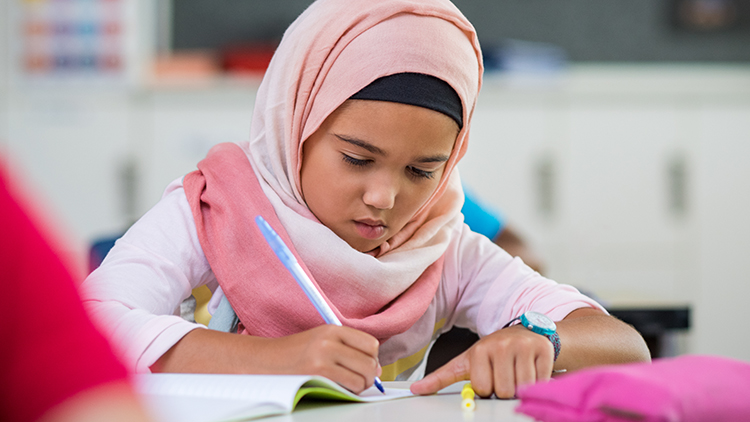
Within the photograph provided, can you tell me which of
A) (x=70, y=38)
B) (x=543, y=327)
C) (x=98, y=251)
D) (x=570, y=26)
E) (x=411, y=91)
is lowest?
(x=98, y=251)

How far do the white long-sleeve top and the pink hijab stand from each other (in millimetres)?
47

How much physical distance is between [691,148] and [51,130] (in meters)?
2.92

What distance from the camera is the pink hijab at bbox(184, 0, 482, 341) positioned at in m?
0.93

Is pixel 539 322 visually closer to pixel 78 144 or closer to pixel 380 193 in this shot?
pixel 380 193

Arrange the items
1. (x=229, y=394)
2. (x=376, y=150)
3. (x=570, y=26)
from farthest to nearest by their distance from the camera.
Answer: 1. (x=570, y=26)
2. (x=376, y=150)
3. (x=229, y=394)

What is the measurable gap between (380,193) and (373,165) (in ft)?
0.14

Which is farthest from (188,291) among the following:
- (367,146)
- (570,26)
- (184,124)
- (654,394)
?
(570,26)

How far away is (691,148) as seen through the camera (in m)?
3.27

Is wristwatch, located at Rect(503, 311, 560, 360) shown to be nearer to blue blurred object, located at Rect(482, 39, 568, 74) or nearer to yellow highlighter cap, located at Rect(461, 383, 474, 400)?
yellow highlighter cap, located at Rect(461, 383, 474, 400)

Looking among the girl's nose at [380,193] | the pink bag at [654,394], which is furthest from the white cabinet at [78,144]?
the pink bag at [654,394]

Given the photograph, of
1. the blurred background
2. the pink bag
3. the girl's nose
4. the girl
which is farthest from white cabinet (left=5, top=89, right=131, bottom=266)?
the pink bag

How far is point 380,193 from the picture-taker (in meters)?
0.91

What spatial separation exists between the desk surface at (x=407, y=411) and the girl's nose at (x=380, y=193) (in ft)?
0.93

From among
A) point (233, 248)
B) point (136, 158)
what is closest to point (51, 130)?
point (136, 158)
